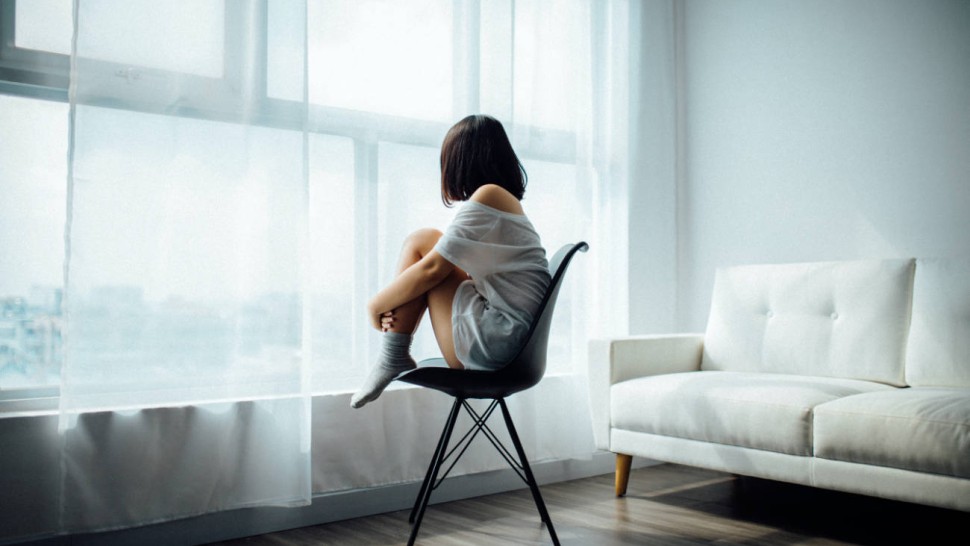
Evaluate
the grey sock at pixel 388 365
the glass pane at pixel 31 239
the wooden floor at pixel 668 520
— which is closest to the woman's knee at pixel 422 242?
the grey sock at pixel 388 365

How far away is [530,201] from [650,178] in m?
0.78

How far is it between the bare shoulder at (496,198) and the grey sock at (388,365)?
405mm

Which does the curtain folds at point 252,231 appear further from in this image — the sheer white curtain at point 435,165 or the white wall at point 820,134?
the white wall at point 820,134

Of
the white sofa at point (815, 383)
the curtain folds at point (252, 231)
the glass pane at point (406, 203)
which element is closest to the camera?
the white sofa at point (815, 383)

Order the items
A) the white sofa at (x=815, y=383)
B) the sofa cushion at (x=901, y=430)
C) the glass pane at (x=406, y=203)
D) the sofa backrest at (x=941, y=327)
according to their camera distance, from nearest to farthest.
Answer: the sofa cushion at (x=901, y=430), the white sofa at (x=815, y=383), the sofa backrest at (x=941, y=327), the glass pane at (x=406, y=203)

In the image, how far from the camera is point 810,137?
3.19 meters

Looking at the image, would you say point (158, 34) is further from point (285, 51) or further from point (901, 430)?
point (901, 430)

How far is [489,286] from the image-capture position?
1983 millimetres

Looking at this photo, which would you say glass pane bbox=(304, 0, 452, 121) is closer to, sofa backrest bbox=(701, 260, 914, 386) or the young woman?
the young woman

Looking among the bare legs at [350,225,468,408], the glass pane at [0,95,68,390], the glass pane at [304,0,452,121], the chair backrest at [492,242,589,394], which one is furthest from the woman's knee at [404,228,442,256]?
the glass pane at [0,95,68,390]

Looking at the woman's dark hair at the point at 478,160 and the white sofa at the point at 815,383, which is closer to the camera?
the white sofa at the point at 815,383

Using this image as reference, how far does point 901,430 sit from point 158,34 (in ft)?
7.50

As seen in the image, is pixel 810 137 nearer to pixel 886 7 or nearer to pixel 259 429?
pixel 886 7

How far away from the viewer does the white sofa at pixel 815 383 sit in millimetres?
1992
